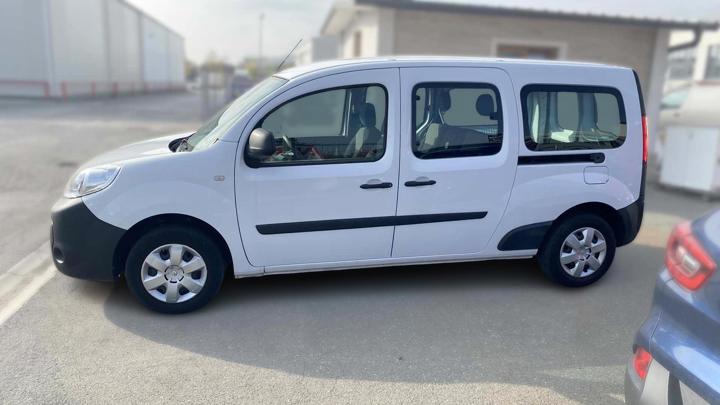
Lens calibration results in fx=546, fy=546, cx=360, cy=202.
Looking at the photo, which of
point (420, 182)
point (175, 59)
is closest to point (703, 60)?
point (420, 182)

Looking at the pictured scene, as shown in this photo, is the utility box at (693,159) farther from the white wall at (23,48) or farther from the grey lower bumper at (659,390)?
the white wall at (23,48)

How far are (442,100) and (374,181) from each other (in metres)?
0.85

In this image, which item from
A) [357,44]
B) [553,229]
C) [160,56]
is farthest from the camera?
[160,56]

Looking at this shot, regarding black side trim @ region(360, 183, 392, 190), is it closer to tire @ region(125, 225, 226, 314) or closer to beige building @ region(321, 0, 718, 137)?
tire @ region(125, 225, 226, 314)

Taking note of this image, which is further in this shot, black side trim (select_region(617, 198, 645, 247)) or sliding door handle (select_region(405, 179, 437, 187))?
black side trim (select_region(617, 198, 645, 247))

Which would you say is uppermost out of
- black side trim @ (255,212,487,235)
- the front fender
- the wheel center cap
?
the front fender

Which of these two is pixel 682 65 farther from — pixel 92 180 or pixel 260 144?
pixel 92 180

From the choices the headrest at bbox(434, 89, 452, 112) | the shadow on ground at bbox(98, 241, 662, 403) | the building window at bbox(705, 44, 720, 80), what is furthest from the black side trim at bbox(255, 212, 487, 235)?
the building window at bbox(705, 44, 720, 80)

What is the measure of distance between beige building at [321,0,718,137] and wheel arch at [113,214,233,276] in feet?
25.6

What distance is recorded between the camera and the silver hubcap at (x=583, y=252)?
15.0ft

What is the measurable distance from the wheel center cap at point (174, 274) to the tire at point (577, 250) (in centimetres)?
290

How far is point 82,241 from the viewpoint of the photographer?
3.75 meters

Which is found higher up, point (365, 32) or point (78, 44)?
point (78, 44)

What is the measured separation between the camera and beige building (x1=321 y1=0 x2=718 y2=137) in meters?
11.1
